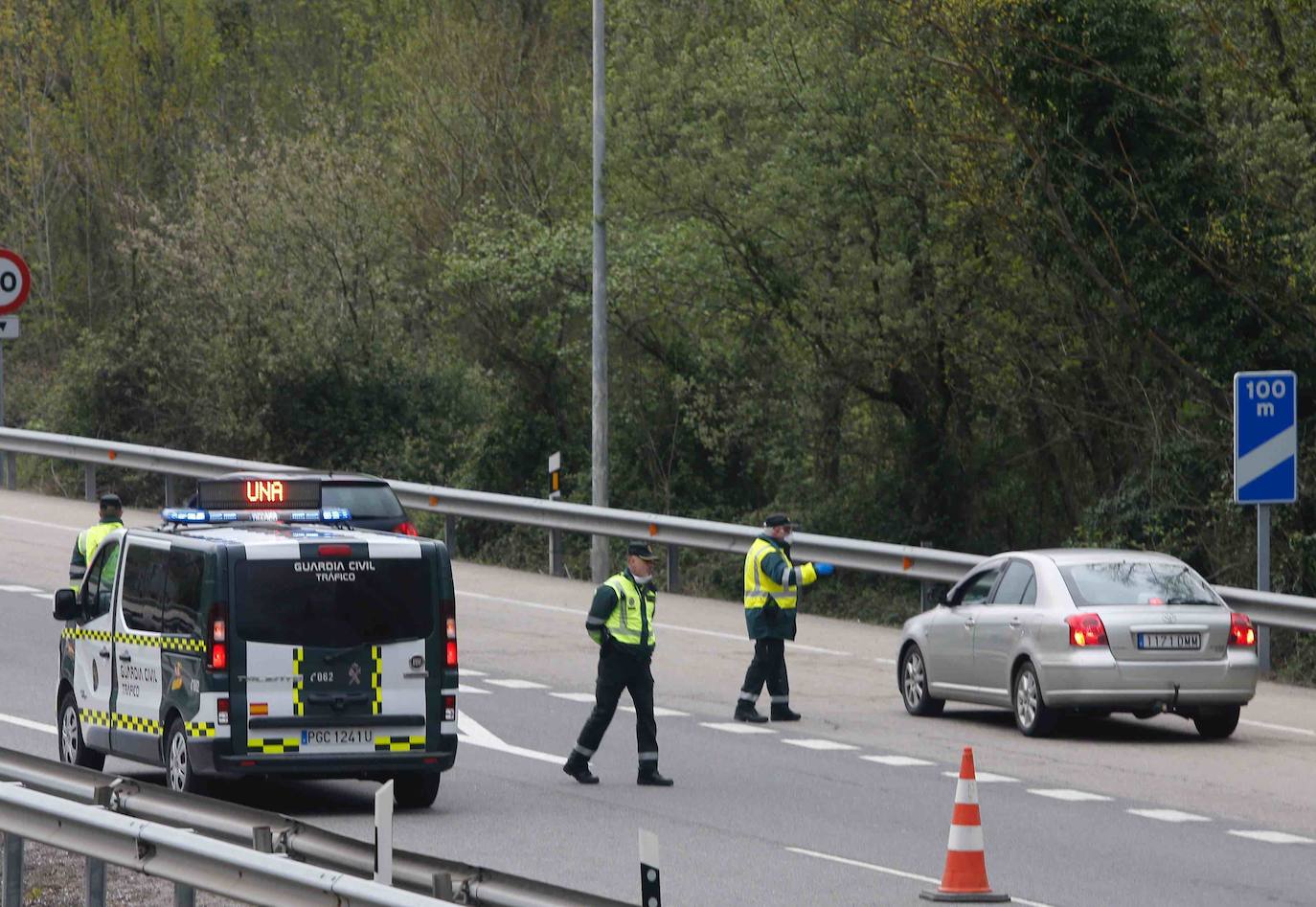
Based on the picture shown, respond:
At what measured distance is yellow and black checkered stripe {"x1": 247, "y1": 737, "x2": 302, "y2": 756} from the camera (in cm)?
1348

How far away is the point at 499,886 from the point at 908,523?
2770 centimetres

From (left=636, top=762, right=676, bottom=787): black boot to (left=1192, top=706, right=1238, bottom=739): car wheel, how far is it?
16.3 ft

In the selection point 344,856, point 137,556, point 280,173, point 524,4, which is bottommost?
point 344,856

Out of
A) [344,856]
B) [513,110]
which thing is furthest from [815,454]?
[344,856]

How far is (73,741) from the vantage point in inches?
609

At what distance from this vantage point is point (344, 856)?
29.0 feet

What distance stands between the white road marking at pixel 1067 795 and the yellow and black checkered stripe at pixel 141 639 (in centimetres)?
582

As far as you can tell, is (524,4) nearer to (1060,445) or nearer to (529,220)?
(529,220)

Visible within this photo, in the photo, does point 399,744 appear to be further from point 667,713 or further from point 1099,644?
point 1099,644

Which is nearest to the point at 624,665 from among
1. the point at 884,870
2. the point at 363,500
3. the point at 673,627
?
the point at 884,870

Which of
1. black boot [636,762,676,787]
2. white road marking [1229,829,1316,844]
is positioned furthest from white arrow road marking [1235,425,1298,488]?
black boot [636,762,676,787]

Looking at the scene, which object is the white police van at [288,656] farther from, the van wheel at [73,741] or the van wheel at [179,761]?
the van wheel at [73,741]

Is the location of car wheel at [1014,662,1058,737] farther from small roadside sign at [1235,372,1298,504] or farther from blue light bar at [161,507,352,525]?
blue light bar at [161,507,352,525]

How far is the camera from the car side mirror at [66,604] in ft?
49.0
